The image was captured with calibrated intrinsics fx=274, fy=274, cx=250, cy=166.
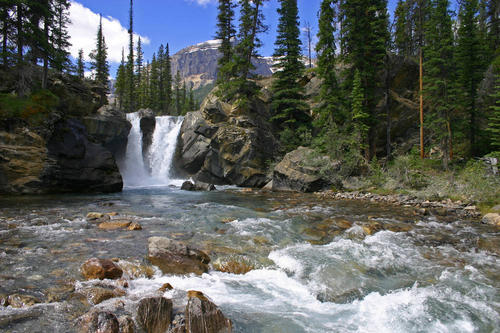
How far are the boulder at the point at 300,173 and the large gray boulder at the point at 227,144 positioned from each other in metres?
2.94

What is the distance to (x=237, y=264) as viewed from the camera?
6.66m

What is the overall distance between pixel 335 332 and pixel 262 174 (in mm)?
20456

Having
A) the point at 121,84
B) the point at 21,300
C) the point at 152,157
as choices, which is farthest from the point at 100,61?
the point at 21,300

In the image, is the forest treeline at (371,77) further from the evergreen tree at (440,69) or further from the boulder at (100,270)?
the boulder at (100,270)

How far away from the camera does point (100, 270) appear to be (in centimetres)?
550

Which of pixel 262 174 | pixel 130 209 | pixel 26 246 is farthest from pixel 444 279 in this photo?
pixel 262 174

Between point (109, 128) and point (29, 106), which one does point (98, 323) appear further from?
point (109, 128)

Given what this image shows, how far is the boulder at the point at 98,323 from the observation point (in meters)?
3.67

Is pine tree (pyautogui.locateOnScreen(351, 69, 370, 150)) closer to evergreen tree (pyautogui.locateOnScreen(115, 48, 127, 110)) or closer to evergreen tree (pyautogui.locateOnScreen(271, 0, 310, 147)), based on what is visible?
evergreen tree (pyautogui.locateOnScreen(271, 0, 310, 147))

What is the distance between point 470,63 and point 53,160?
1251 inches

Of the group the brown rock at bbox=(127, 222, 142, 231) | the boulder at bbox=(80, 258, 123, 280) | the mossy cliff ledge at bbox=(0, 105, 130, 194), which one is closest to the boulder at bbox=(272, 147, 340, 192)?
the mossy cliff ledge at bbox=(0, 105, 130, 194)

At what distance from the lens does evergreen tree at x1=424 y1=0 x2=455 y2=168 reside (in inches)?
742

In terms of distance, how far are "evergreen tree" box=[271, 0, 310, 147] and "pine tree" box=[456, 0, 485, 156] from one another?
12.8 metres

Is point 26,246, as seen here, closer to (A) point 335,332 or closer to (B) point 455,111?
(A) point 335,332
